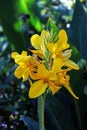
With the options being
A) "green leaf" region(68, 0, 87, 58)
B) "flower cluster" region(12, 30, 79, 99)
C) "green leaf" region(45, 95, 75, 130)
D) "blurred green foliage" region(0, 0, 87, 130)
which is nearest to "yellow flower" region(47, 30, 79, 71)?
"flower cluster" region(12, 30, 79, 99)

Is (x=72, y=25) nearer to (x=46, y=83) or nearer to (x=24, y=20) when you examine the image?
(x=24, y=20)

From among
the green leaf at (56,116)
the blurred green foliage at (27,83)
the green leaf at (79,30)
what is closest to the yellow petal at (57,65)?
the blurred green foliage at (27,83)

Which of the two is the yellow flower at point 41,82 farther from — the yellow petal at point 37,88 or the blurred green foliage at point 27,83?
the blurred green foliage at point 27,83

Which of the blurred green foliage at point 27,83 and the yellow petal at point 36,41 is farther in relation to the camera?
the blurred green foliage at point 27,83

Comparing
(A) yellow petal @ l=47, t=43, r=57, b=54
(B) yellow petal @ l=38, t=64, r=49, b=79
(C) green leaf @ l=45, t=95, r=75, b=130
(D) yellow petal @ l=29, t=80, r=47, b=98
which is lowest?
(C) green leaf @ l=45, t=95, r=75, b=130

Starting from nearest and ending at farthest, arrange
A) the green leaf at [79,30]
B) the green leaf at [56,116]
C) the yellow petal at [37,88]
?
the yellow petal at [37,88] → the green leaf at [56,116] → the green leaf at [79,30]

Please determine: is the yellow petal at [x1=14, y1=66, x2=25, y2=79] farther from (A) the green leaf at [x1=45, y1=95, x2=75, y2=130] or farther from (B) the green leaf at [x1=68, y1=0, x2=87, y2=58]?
(B) the green leaf at [x1=68, y1=0, x2=87, y2=58]

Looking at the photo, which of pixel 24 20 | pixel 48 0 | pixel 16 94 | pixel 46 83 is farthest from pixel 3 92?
pixel 46 83

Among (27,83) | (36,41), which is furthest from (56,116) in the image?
(36,41)

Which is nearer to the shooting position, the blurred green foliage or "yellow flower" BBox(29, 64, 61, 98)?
"yellow flower" BBox(29, 64, 61, 98)
